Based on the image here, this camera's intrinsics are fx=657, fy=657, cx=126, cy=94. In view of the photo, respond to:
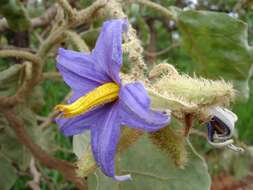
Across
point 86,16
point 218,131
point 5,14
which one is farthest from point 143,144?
point 5,14

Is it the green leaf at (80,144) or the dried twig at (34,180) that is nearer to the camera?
the green leaf at (80,144)

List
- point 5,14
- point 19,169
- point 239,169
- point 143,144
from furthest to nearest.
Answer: point 239,169, point 19,169, point 5,14, point 143,144

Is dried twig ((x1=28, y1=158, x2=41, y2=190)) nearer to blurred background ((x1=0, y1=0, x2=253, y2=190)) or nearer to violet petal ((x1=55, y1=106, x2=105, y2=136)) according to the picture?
blurred background ((x1=0, y1=0, x2=253, y2=190))

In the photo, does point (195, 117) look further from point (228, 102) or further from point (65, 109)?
point (65, 109)

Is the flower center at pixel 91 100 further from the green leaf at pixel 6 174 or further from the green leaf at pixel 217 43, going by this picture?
the green leaf at pixel 6 174

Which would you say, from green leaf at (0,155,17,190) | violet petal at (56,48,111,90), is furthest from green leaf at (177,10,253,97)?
green leaf at (0,155,17,190)

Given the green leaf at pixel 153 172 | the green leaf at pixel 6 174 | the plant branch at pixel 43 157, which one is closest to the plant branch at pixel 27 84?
the plant branch at pixel 43 157
